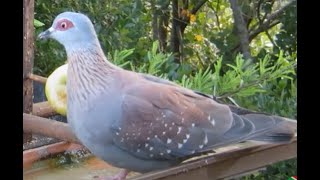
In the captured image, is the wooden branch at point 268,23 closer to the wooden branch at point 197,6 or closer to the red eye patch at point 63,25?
the wooden branch at point 197,6

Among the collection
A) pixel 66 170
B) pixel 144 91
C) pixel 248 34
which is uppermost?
pixel 248 34

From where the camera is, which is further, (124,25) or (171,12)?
(171,12)

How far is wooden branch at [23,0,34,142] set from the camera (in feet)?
3.26

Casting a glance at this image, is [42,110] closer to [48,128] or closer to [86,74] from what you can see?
[48,128]

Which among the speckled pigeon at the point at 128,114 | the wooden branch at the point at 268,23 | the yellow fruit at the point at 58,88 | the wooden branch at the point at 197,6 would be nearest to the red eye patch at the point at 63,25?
the speckled pigeon at the point at 128,114

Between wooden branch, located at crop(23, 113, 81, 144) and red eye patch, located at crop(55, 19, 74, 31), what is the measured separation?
158mm

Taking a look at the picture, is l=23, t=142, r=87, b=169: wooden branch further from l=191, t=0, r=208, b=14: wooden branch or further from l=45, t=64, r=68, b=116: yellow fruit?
l=191, t=0, r=208, b=14: wooden branch

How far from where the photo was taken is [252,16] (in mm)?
1556

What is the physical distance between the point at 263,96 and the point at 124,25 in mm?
288

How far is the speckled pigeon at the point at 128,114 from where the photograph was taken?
32.2 inches

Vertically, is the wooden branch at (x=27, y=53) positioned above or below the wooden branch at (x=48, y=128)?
above

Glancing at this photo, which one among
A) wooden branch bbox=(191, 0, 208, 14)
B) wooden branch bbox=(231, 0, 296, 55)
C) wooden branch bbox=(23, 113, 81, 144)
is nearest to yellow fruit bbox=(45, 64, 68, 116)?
wooden branch bbox=(23, 113, 81, 144)
